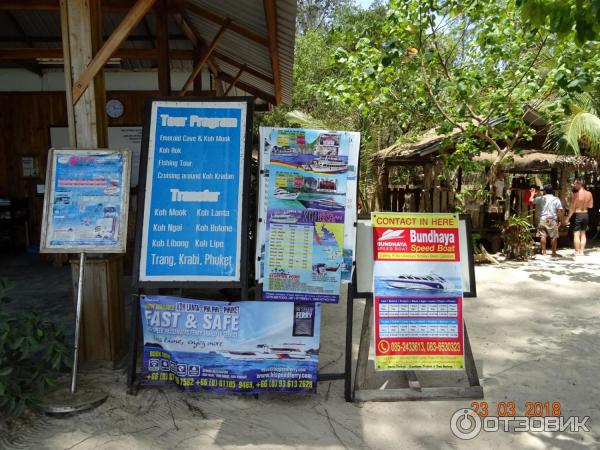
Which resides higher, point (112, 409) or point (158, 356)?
point (158, 356)

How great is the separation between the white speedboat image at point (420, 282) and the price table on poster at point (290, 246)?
607mm

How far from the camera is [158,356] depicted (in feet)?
11.7

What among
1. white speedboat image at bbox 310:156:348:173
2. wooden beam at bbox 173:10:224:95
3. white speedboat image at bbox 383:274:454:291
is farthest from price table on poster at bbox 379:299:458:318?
wooden beam at bbox 173:10:224:95

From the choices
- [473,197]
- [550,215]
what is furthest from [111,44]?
[550,215]

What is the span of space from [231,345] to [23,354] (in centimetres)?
133

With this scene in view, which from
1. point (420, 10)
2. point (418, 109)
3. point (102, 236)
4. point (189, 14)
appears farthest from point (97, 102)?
point (418, 109)

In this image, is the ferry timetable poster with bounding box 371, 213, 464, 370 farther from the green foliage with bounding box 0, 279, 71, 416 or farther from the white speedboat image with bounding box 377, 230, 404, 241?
the green foliage with bounding box 0, 279, 71, 416

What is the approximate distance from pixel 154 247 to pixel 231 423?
1308mm

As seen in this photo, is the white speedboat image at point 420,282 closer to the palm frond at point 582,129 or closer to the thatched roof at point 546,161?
the palm frond at point 582,129

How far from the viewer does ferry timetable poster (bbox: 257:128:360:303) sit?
348cm

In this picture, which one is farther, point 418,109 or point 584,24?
point 418,109

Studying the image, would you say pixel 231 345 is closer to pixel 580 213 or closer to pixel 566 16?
pixel 566 16

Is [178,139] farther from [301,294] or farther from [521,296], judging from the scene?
[521,296]

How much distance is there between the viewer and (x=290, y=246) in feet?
11.5
